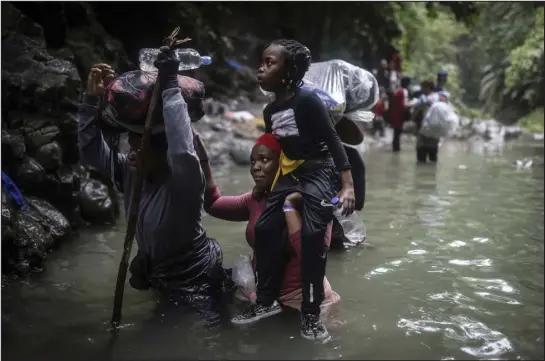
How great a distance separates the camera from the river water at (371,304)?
2680 mm

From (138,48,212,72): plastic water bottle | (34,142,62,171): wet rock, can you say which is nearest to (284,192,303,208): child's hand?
(138,48,212,72): plastic water bottle

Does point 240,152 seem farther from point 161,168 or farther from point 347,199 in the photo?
point 347,199

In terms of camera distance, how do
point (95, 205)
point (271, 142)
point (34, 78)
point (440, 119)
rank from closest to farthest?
point (271, 142)
point (34, 78)
point (95, 205)
point (440, 119)

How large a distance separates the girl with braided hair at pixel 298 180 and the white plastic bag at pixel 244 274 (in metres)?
0.29

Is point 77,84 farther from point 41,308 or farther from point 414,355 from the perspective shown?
point 414,355

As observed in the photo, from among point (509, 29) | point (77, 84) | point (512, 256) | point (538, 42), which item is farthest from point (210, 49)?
point (509, 29)

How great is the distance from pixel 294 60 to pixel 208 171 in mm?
962

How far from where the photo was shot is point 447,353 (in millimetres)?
2604

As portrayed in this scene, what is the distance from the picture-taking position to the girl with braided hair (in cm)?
295

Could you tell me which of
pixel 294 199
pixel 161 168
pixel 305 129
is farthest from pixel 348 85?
pixel 161 168

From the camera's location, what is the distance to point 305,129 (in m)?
3.02

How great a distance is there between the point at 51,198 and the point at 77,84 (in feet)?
3.91

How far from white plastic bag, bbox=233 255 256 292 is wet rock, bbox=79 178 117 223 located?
85.1 inches

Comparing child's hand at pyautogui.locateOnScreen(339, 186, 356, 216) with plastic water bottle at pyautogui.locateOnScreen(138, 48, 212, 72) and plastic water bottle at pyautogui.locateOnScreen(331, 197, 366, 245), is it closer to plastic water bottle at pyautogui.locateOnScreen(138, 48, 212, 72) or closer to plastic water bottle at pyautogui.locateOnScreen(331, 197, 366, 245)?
plastic water bottle at pyautogui.locateOnScreen(138, 48, 212, 72)
